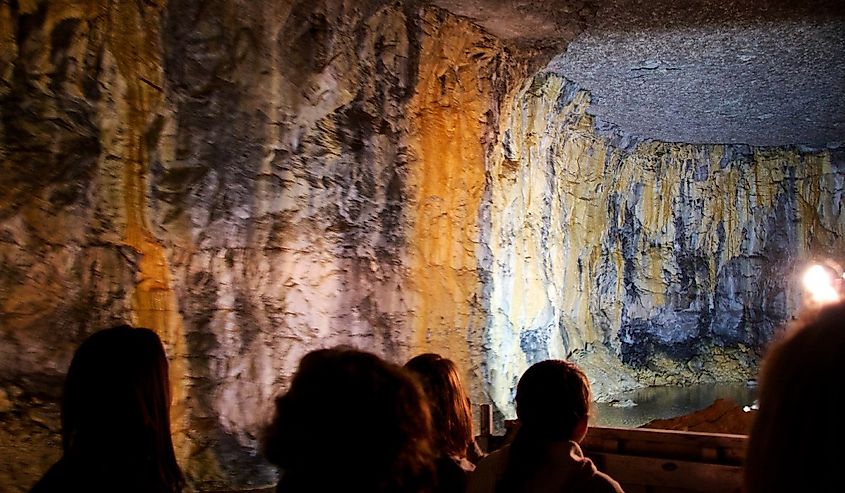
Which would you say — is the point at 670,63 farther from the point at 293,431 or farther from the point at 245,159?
the point at 293,431

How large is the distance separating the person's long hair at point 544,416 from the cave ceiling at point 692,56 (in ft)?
19.1

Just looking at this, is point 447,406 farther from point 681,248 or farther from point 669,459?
point 681,248

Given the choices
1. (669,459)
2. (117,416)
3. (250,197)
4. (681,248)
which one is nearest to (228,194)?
(250,197)

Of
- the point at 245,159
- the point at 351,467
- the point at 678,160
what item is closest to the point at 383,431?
the point at 351,467

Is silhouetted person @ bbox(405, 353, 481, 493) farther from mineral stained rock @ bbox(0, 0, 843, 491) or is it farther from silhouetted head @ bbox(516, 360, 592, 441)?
mineral stained rock @ bbox(0, 0, 843, 491)

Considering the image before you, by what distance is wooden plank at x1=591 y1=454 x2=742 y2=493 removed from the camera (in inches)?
119

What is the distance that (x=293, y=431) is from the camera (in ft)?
4.29

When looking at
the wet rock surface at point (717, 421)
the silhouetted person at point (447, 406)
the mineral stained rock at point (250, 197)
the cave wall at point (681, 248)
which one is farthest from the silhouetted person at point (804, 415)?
the cave wall at point (681, 248)

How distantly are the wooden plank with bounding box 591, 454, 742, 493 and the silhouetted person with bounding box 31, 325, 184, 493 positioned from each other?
2179 millimetres

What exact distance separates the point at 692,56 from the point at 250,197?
20.3 ft

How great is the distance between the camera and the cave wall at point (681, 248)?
46.4 ft

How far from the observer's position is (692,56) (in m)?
9.32

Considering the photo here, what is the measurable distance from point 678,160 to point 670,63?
6.66m

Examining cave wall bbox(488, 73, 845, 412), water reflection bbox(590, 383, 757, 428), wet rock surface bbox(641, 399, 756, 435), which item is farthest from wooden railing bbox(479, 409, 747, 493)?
cave wall bbox(488, 73, 845, 412)
